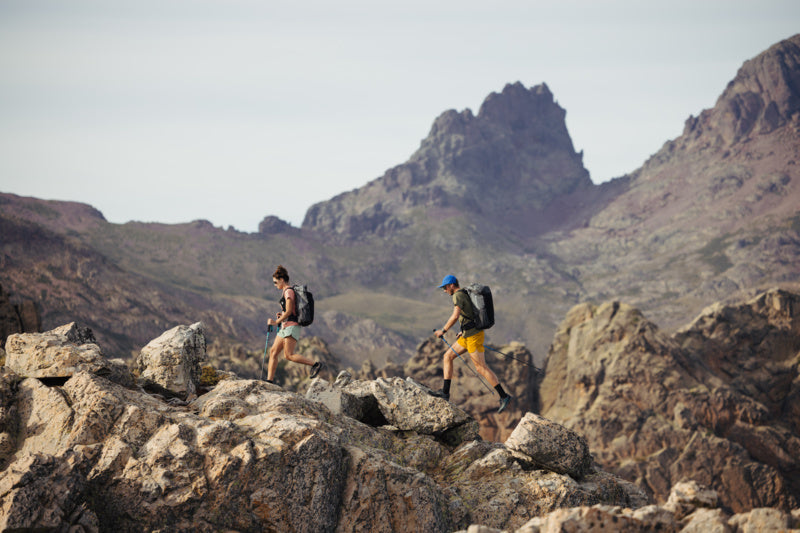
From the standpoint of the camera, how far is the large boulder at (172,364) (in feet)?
62.4

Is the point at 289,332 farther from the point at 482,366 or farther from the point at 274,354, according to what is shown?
the point at 482,366

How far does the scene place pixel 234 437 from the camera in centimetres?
1469

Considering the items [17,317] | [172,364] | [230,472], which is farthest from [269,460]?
[17,317]

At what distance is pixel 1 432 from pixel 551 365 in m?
80.9

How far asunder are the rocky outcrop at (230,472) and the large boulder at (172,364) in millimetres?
646

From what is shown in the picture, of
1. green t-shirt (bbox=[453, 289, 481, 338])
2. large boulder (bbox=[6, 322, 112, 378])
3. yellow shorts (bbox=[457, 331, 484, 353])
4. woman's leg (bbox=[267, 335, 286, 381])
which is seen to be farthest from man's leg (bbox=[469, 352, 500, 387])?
large boulder (bbox=[6, 322, 112, 378])

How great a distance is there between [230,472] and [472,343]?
9.00 meters

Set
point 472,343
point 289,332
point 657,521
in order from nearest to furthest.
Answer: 1. point 657,521
2. point 472,343
3. point 289,332

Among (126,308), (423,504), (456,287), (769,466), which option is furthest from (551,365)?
(126,308)

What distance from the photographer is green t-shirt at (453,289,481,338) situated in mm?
20703

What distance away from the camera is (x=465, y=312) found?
68.0ft

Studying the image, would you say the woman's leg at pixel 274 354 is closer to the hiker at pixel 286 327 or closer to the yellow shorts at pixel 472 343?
the hiker at pixel 286 327

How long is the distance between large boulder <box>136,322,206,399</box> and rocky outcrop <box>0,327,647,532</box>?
65 centimetres

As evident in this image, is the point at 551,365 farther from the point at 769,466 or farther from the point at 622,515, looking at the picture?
the point at 622,515
